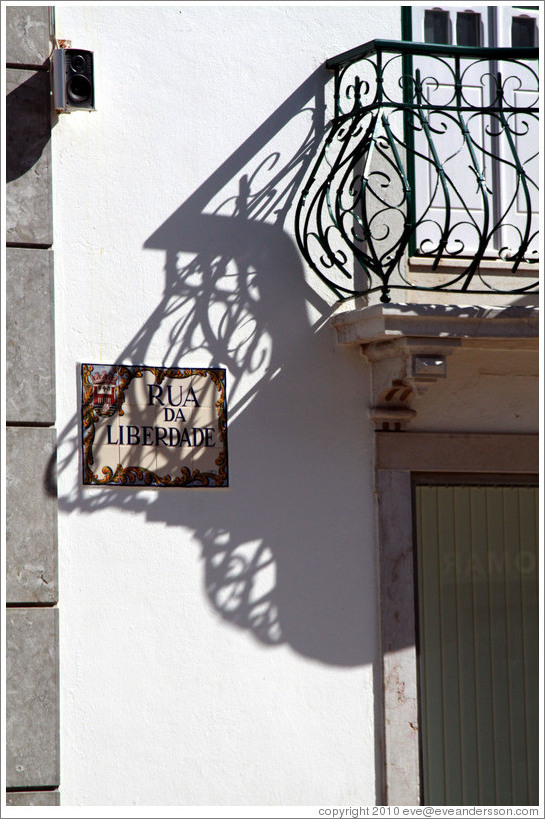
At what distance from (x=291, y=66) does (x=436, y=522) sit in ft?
8.69

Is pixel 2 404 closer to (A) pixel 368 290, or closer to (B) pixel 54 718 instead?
(B) pixel 54 718

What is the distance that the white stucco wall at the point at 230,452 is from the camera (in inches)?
272

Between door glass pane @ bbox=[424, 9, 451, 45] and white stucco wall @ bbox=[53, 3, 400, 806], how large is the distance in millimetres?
604

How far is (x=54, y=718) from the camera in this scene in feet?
21.9

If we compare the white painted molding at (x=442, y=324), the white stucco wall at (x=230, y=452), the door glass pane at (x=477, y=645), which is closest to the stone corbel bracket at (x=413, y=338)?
the white painted molding at (x=442, y=324)

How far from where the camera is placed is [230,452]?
7.24m

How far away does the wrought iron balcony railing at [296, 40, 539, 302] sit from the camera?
7.24 meters

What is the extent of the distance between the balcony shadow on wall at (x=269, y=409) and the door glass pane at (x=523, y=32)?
1489 mm

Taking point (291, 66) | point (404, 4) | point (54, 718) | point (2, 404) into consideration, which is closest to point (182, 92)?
point (291, 66)

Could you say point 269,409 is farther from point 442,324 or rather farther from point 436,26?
point 436,26

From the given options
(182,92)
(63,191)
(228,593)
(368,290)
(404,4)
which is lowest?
(228,593)

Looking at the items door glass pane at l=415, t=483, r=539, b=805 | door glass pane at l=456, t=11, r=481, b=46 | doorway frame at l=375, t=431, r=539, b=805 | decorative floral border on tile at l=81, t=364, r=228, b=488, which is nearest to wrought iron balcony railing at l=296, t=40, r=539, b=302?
door glass pane at l=456, t=11, r=481, b=46

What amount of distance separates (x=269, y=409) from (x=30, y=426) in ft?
4.25

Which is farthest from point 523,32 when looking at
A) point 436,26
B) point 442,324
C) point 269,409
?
point 269,409
